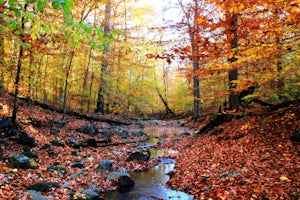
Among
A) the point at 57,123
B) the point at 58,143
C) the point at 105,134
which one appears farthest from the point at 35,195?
the point at 105,134

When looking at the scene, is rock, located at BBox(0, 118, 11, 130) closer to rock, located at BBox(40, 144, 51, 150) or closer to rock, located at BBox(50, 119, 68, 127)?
rock, located at BBox(40, 144, 51, 150)

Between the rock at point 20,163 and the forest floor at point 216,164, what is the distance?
181 millimetres

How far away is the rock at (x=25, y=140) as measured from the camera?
9469mm

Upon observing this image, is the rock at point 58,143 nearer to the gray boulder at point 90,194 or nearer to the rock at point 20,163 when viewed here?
the rock at point 20,163

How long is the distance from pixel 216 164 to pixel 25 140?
753 cm

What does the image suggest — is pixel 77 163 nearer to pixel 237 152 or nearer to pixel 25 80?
pixel 25 80

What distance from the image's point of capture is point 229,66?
8219 mm

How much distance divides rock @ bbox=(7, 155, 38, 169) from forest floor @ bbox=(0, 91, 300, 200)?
181mm

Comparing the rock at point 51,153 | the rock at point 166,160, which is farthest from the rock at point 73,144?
the rock at point 166,160

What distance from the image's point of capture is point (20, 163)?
24.6 ft

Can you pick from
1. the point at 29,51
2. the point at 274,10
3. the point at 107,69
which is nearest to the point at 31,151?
the point at 29,51

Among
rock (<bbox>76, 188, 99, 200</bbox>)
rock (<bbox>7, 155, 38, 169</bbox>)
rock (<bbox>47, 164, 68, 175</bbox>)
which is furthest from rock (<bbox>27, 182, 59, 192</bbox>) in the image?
rock (<bbox>7, 155, 38, 169</bbox>)

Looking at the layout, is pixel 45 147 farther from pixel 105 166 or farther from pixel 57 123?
pixel 57 123

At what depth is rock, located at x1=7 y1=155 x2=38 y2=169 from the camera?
7.38 m
